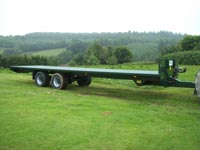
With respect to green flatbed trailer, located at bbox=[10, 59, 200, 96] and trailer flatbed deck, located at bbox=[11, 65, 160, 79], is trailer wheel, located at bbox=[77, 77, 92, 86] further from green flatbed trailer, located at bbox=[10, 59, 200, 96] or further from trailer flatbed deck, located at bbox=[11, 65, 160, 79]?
trailer flatbed deck, located at bbox=[11, 65, 160, 79]

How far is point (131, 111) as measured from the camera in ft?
30.1

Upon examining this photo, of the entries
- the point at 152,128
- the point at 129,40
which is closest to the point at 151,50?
the point at 129,40

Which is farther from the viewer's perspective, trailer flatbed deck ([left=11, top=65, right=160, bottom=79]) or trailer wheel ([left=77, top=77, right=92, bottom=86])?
trailer wheel ([left=77, top=77, right=92, bottom=86])

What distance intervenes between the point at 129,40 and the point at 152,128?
119524 mm

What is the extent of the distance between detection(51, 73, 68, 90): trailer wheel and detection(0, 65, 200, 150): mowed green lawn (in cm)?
170

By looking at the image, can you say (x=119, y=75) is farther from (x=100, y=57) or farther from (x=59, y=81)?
(x=100, y=57)

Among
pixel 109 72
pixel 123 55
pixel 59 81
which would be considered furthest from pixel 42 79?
pixel 123 55

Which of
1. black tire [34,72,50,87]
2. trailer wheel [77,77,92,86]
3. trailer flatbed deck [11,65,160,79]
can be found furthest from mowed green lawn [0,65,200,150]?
trailer wheel [77,77,92,86]

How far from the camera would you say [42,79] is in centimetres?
1493

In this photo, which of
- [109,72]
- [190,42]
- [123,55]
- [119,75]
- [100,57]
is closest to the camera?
[119,75]

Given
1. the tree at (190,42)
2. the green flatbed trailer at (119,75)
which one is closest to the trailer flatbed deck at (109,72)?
the green flatbed trailer at (119,75)

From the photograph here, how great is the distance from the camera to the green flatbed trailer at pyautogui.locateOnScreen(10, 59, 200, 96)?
10.9m

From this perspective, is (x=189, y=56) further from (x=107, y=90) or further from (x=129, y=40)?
(x=129, y=40)

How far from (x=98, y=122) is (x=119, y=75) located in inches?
180
